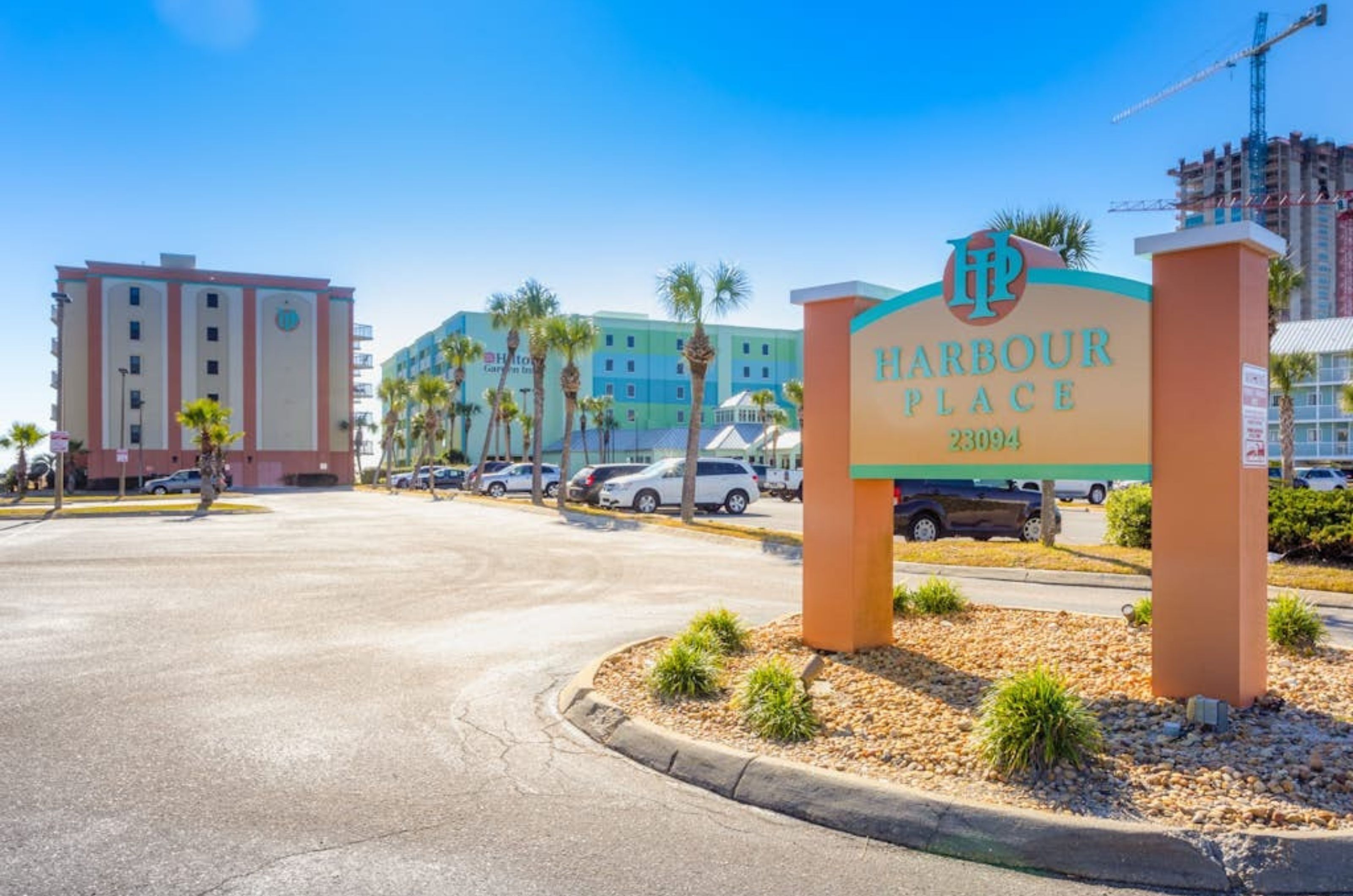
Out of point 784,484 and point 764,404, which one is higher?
point 764,404

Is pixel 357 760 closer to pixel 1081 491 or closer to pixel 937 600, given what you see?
pixel 937 600

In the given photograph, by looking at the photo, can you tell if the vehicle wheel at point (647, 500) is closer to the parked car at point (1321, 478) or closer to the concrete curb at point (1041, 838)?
the concrete curb at point (1041, 838)

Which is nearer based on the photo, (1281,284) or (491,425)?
(1281,284)

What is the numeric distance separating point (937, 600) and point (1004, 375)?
3176 mm

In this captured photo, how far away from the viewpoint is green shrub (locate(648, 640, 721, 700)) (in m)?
6.57

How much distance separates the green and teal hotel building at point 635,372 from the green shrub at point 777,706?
256ft

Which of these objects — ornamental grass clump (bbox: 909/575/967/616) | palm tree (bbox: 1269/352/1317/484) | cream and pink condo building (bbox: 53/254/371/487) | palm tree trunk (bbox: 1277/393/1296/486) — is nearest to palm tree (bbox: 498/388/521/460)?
cream and pink condo building (bbox: 53/254/371/487)

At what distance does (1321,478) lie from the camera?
4906 cm

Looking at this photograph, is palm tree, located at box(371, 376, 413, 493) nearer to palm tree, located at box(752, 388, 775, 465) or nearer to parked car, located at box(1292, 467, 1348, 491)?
palm tree, located at box(752, 388, 775, 465)

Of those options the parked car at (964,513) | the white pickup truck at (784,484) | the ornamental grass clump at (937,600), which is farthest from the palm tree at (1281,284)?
the white pickup truck at (784,484)

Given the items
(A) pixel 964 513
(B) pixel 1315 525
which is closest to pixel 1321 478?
(A) pixel 964 513

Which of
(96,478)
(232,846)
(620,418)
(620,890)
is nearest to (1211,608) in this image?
(620,890)

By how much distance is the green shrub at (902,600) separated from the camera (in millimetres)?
9398

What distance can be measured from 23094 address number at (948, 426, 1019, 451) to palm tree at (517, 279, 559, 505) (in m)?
29.3
